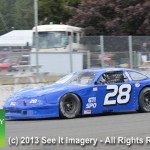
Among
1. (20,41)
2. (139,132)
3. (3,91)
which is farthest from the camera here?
(20,41)

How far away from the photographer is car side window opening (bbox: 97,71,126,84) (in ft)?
46.5

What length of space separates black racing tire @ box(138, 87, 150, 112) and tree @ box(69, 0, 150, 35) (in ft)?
64.9

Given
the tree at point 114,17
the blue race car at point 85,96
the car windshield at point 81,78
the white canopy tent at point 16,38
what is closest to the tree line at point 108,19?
the tree at point 114,17

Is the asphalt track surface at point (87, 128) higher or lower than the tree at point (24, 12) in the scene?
lower

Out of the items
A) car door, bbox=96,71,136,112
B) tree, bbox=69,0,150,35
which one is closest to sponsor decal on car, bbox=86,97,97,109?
car door, bbox=96,71,136,112

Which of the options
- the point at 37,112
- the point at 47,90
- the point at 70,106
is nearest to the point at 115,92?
the point at 70,106

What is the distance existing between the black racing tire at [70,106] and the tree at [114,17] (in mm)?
21409

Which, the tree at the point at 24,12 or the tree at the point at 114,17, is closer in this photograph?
the tree at the point at 24,12

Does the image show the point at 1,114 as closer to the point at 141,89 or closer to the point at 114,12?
the point at 141,89

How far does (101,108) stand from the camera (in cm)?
1387

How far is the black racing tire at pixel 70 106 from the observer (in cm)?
1320

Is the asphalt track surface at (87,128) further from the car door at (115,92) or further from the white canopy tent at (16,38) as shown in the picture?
the white canopy tent at (16,38)

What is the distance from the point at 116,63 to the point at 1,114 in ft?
50.9

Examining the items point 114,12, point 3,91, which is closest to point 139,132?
point 3,91
